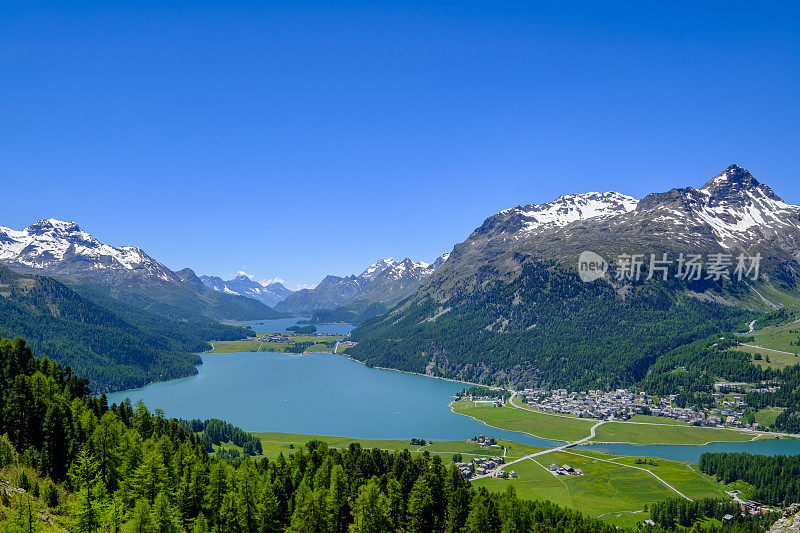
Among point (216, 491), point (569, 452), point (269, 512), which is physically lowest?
point (569, 452)

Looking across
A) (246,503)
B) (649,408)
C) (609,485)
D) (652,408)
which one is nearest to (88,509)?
(246,503)

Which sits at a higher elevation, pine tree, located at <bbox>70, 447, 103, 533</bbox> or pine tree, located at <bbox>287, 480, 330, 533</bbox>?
pine tree, located at <bbox>70, 447, 103, 533</bbox>

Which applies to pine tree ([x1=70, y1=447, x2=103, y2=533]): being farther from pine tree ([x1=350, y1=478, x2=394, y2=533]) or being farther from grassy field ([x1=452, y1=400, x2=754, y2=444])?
grassy field ([x1=452, y1=400, x2=754, y2=444])

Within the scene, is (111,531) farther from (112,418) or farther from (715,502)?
(715,502)

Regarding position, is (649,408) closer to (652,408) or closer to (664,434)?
(652,408)

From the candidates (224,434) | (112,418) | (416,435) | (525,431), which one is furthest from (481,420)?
(112,418)

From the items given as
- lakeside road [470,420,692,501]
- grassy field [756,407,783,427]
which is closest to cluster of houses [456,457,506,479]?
lakeside road [470,420,692,501]
